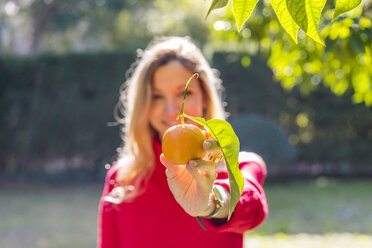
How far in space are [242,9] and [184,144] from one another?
11.9 inches

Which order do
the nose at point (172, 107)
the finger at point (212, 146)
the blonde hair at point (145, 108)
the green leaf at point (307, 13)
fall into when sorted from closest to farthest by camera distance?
the green leaf at point (307, 13)
the finger at point (212, 146)
the nose at point (172, 107)
the blonde hair at point (145, 108)

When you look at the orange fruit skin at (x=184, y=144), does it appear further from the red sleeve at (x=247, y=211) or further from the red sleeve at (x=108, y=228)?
the red sleeve at (x=108, y=228)

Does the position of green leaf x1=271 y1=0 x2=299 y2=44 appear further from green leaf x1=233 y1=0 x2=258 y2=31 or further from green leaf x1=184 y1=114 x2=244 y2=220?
green leaf x1=184 y1=114 x2=244 y2=220

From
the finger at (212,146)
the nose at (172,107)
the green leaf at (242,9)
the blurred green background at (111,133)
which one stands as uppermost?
the blurred green background at (111,133)

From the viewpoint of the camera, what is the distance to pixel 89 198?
817 cm

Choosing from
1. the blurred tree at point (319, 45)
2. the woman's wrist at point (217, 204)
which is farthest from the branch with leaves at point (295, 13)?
the blurred tree at point (319, 45)

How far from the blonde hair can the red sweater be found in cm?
5

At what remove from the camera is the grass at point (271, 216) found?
551 cm

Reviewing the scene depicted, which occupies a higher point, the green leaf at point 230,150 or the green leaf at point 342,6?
the green leaf at point 342,6

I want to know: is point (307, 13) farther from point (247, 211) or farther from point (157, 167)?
point (157, 167)

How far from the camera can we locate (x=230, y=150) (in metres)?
0.85

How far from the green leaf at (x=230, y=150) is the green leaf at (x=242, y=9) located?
0.20 m

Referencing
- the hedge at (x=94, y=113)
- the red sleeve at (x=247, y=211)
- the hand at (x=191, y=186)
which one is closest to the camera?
the hand at (x=191, y=186)

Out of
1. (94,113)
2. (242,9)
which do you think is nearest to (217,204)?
(242,9)
